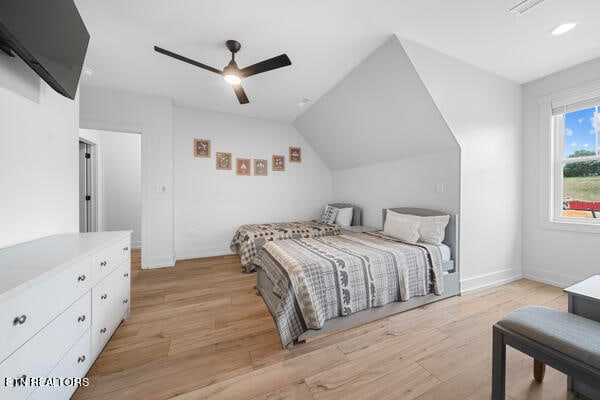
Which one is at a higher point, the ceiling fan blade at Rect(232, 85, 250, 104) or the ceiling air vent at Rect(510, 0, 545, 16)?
the ceiling air vent at Rect(510, 0, 545, 16)

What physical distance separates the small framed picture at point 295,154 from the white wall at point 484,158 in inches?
108

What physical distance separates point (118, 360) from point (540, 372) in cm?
268

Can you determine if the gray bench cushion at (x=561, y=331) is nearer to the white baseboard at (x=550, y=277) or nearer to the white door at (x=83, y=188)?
the white baseboard at (x=550, y=277)

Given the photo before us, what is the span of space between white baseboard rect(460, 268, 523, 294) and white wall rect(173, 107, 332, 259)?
2902 mm

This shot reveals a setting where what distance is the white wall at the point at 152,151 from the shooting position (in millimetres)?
3090

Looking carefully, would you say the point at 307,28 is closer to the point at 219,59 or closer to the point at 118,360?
the point at 219,59

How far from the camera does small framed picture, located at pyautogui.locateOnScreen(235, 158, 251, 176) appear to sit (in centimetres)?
412

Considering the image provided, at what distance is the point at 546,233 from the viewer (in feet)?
8.93

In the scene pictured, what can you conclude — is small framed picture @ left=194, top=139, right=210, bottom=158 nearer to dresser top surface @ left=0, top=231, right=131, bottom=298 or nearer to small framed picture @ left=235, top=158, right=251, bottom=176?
small framed picture @ left=235, top=158, right=251, bottom=176

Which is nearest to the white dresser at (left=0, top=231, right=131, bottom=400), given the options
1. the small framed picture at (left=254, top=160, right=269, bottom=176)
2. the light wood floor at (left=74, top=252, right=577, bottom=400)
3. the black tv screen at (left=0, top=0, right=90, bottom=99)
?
the light wood floor at (left=74, top=252, right=577, bottom=400)

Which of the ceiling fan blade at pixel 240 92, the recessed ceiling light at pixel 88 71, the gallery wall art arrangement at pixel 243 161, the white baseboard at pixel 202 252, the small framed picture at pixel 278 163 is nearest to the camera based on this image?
the ceiling fan blade at pixel 240 92

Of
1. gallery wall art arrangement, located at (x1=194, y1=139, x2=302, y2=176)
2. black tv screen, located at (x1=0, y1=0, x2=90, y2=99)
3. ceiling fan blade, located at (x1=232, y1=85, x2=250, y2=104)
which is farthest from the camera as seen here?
gallery wall art arrangement, located at (x1=194, y1=139, x2=302, y2=176)

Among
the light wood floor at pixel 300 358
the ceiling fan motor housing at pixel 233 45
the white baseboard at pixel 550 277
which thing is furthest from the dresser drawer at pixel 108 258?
the white baseboard at pixel 550 277

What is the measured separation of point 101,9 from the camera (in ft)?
5.71
